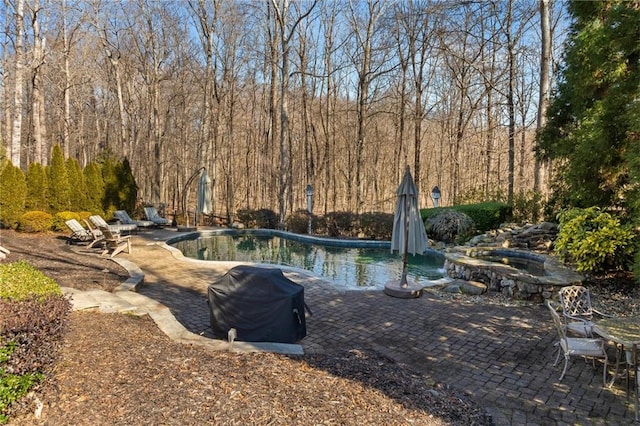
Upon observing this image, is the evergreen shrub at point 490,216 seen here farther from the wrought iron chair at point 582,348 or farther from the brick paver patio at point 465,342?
the wrought iron chair at point 582,348

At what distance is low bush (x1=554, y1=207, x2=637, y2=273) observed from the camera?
6.84 meters

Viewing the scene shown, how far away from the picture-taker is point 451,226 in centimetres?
1377

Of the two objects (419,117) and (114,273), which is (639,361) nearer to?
(114,273)

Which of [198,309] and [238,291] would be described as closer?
[238,291]

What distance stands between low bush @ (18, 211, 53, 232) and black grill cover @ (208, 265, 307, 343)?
1043 centimetres

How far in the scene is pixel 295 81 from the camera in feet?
82.7

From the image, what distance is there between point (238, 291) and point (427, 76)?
21585mm

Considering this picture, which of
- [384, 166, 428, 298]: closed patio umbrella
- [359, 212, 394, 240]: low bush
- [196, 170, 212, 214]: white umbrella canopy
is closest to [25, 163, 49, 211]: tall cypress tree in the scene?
[196, 170, 212, 214]: white umbrella canopy

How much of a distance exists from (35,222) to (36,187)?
1.65 m

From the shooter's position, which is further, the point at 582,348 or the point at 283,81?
the point at 283,81

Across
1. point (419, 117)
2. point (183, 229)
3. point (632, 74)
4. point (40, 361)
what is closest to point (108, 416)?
point (40, 361)

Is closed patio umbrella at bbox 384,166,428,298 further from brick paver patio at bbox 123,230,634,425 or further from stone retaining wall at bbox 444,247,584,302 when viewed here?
stone retaining wall at bbox 444,247,584,302

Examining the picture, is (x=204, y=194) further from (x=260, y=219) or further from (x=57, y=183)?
(x=57, y=183)

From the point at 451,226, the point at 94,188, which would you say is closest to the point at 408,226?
the point at 451,226
